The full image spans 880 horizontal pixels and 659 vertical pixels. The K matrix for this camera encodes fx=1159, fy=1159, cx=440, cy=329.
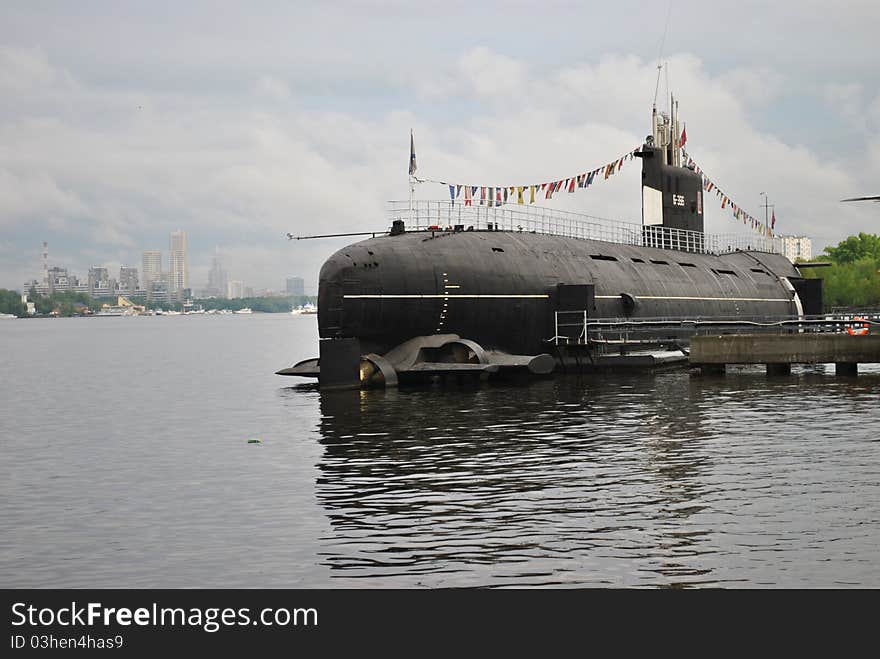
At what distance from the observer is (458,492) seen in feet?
64.5

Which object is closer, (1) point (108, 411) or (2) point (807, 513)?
(2) point (807, 513)

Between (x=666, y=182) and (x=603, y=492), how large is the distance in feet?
140

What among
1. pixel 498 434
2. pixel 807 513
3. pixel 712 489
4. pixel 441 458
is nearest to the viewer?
pixel 807 513

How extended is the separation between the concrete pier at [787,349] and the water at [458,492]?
442 cm

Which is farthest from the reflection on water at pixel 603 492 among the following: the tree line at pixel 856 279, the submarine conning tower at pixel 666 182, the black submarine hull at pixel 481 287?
the tree line at pixel 856 279

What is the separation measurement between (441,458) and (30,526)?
28.6 ft

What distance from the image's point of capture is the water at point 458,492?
14430 millimetres

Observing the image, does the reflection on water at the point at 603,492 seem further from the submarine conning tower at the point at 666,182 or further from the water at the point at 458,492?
the submarine conning tower at the point at 666,182

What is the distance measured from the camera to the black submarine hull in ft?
129

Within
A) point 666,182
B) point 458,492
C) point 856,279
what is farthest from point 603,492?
point 856,279

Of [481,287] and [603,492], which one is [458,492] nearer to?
[603,492]
